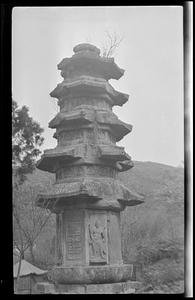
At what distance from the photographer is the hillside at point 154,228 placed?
15625 mm

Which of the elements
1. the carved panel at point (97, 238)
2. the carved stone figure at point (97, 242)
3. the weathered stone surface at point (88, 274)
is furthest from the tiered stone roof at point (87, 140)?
the weathered stone surface at point (88, 274)

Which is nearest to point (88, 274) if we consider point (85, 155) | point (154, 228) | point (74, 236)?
point (74, 236)

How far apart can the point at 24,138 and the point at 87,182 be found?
1.50 m

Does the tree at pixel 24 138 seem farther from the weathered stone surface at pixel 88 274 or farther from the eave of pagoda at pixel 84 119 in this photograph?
the weathered stone surface at pixel 88 274

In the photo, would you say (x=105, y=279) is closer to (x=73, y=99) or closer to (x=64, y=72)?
(x=73, y=99)

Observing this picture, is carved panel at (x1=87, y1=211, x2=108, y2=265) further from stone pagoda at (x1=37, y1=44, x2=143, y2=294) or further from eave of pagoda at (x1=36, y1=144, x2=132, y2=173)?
eave of pagoda at (x1=36, y1=144, x2=132, y2=173)

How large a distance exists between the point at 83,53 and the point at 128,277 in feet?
14.3

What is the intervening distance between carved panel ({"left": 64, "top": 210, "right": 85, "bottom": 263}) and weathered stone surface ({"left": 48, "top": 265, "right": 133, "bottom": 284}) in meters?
Answer: 0.22

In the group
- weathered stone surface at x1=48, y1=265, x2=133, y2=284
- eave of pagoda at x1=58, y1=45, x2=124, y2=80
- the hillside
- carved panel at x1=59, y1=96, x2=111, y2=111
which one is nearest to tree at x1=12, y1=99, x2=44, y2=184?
carved panel at x1=59, y1=96, x2=111, y2=111

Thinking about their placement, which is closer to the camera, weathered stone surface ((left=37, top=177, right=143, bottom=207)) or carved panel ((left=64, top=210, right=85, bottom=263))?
weathered stone surface ((left=37, top=177, right=143, bottom=207))

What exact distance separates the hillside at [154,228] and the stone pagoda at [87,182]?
17.7 feet

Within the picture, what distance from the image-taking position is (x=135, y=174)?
73.2 ft

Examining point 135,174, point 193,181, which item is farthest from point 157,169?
point 193,181

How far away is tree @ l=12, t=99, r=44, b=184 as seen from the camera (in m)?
9.34
